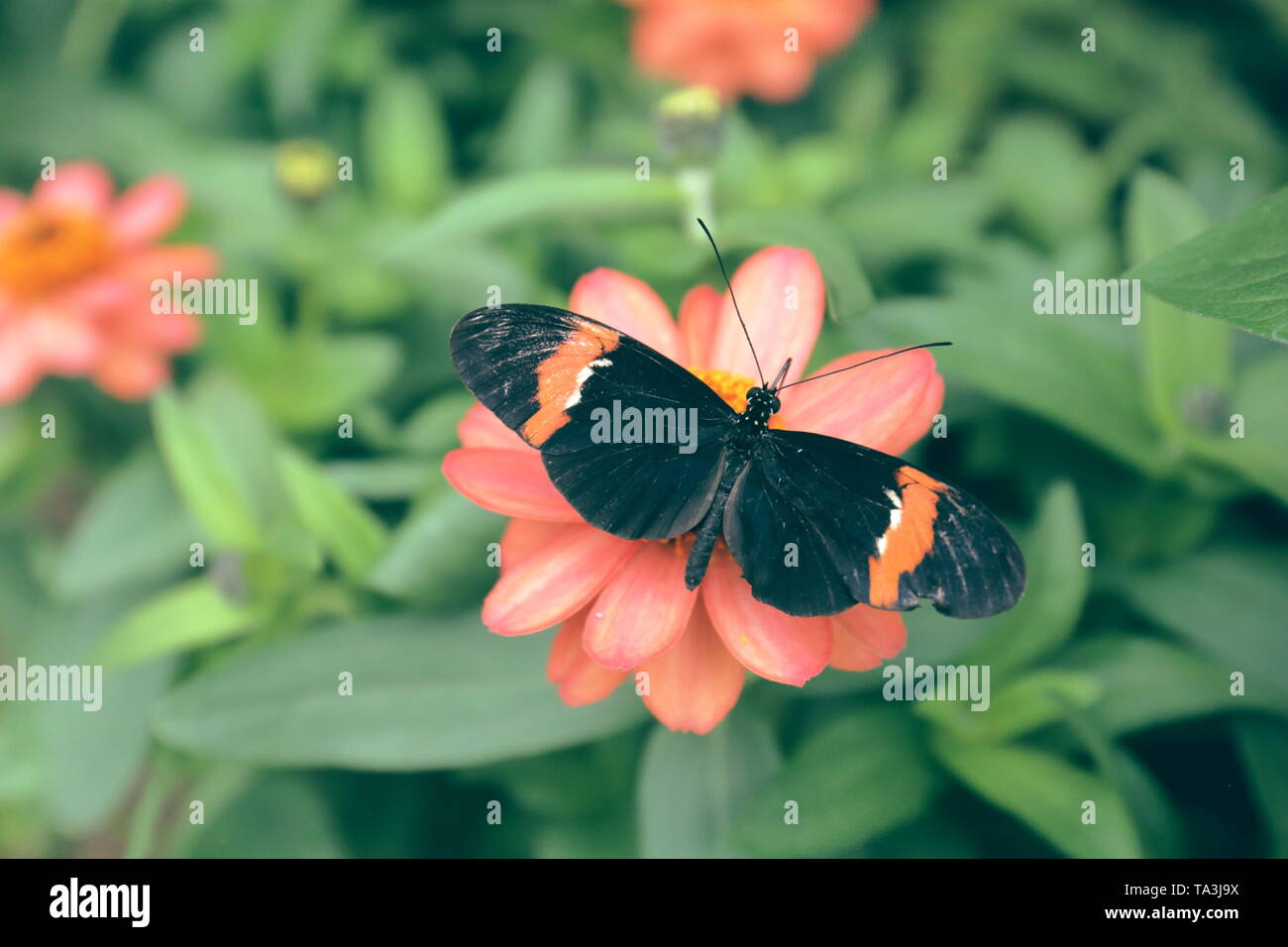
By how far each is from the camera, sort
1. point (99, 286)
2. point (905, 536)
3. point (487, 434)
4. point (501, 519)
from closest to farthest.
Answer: point (905, 536), point (487, 434), point (501, 519), point (99, 286)

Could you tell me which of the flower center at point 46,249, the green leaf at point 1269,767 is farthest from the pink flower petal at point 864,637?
the flower center at point 46,249

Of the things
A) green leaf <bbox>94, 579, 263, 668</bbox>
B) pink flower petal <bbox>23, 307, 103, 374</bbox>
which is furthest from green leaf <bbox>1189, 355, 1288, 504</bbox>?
pink flower petal <bbox>23, 307, 103, 374</bbox>

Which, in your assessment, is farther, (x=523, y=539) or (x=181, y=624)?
(x=181, y=624)

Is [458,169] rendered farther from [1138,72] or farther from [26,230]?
[1138,72]

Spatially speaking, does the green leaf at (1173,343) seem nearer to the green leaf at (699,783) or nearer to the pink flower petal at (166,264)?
the green leaf at (699,783)

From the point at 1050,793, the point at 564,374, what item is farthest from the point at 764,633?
the point at 1050,793

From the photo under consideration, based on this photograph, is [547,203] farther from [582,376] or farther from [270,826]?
[270,826]

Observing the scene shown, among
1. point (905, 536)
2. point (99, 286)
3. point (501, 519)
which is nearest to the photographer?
point (905, 536)
